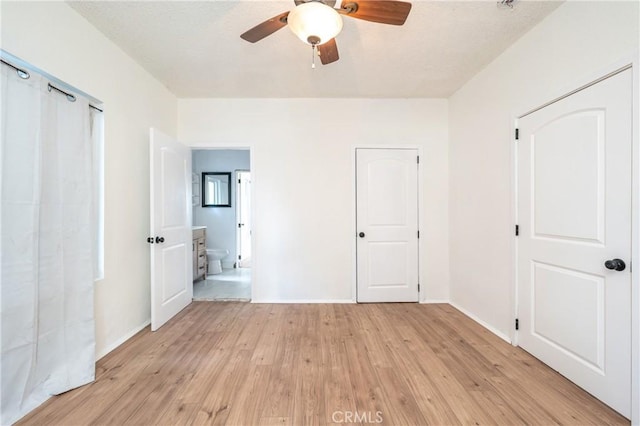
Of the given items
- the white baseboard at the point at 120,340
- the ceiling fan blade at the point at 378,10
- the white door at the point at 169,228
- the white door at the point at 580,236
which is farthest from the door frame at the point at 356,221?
the white baseboard at the point at 120,340

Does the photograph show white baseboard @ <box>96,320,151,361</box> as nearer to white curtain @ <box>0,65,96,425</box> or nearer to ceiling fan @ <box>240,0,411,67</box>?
white curtain @ <box>0,65,96,425</box>

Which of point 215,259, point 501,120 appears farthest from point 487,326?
point 215,259

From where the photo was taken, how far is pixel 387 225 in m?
3.23

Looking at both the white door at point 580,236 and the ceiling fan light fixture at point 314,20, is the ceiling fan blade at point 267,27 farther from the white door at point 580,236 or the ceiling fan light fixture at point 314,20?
the white door at point 580,236

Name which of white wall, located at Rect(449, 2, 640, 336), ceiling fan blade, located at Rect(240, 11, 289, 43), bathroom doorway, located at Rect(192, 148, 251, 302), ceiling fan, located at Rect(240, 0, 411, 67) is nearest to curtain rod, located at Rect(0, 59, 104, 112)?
ceiling fan blade, located at Rect(240, 11, 289, 43)

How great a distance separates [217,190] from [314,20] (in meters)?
4.30

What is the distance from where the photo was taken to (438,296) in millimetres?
3232

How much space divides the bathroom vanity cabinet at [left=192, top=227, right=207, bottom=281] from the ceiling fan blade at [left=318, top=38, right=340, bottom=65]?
134 inches

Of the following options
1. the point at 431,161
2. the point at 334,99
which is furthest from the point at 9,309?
the point at 431,161

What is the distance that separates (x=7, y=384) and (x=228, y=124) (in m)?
2.83

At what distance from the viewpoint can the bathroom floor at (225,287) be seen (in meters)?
3.38

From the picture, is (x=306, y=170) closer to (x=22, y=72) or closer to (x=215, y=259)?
(x=22, y=72)

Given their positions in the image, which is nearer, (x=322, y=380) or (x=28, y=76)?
(x=28, y=76)

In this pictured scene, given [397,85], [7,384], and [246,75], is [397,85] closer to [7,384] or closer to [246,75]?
[246,75]
